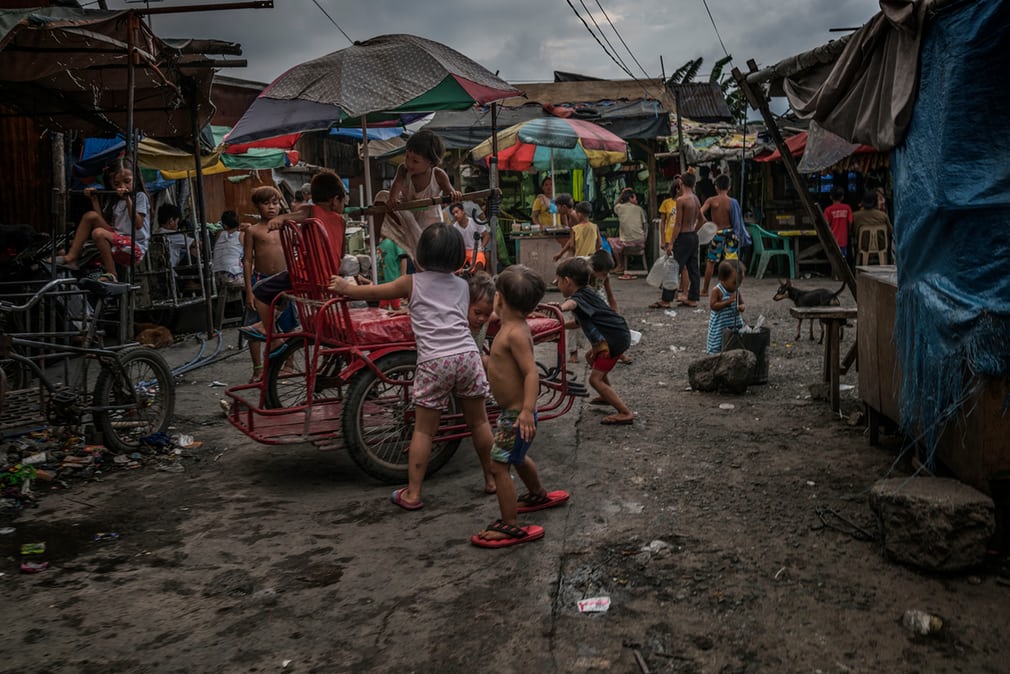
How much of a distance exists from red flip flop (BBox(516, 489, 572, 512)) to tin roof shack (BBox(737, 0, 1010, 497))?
187 cm

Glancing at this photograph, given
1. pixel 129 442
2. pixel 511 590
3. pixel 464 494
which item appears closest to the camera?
pixel 511 590

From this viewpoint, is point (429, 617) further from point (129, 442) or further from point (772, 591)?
point (129, 442)

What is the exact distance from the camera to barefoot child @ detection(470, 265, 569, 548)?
4.01m

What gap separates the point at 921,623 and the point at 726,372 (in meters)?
4.17

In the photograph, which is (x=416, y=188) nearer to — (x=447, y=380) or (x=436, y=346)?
(x=436, y=346)

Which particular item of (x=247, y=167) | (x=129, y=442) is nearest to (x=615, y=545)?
(x=129, y=442)

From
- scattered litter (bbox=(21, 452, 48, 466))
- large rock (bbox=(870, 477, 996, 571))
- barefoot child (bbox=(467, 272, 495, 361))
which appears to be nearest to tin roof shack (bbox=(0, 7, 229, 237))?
scattered litter (bbox=(21, 452, 48, 466))

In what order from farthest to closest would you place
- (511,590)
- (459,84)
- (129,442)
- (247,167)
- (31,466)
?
(247,167) < (459,84) < (129,442) < (31,466) < (511,590)

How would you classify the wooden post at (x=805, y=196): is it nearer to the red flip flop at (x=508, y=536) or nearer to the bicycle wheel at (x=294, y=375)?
the red flip flop at (x=508, y=536)

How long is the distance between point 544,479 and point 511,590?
157cm

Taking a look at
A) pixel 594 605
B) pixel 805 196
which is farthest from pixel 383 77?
pixel 594 605

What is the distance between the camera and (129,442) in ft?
19.2

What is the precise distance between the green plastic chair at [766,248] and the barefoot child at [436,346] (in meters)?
14.2

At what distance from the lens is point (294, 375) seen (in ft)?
19.2
